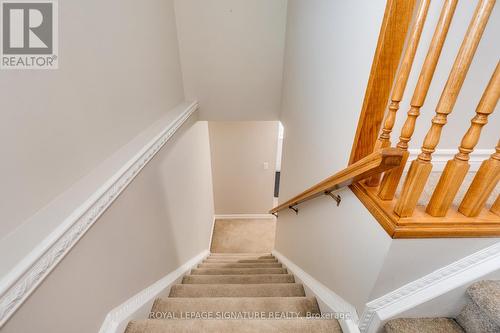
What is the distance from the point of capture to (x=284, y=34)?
2375mm

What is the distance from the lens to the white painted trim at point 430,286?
785 millimetres

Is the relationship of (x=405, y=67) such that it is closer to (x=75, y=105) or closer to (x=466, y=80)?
(x=466, y=80)

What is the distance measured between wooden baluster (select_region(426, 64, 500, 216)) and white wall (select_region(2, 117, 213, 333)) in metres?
1.14

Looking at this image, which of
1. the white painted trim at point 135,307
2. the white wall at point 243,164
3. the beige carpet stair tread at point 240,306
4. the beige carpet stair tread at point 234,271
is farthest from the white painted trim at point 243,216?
the beige carpet stair tread at point 240,306

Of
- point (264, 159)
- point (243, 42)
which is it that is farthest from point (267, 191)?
point (243, 42)

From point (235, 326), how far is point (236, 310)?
0.29 metres

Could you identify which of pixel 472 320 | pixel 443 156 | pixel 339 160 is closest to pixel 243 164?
pixel 339 160

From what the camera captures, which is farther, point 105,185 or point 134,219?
point 134,219

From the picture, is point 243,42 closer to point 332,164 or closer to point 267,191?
point 332,164

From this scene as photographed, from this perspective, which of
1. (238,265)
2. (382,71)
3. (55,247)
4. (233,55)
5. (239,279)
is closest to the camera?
(55,247)

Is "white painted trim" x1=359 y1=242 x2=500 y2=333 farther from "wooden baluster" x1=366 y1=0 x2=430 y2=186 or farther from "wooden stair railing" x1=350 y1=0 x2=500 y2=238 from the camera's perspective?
"wooden baluster" x1=366 y1=0 x2=430 y2=186

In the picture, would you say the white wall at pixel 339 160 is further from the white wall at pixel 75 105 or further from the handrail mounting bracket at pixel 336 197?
the white wall at pixel 75 105

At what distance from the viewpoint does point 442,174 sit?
2.30 feet

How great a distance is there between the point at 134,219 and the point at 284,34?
2273mm
